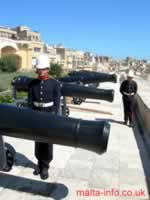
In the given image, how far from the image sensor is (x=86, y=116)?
10.0 meters

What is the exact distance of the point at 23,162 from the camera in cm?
518

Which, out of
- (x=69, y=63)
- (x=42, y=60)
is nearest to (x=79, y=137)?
(x=42, y=60)

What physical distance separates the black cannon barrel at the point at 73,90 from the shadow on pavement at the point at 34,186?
4565 millimetres

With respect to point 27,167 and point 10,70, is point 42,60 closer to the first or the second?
point 27,167

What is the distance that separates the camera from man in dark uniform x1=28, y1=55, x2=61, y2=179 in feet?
14.8

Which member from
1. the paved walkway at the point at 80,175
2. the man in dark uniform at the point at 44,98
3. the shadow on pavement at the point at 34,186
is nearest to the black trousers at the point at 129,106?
the paved walkway at the point at 80,175

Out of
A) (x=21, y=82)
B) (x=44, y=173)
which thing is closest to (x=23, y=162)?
→ (x=44, y=173)

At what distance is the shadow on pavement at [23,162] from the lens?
198 inches

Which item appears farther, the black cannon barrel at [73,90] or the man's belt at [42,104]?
the black cannon barrel at [73,90]

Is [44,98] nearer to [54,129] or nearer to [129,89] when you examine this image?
[54,129]

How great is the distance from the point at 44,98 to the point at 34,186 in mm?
1069

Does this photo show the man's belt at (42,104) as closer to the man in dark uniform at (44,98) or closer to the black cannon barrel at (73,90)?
the man in dark uniform at (44,98)

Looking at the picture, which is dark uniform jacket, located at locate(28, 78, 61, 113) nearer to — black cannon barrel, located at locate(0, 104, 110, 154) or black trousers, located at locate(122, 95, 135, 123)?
black cannon barrel, located at locate(0, 104, 110, 154)

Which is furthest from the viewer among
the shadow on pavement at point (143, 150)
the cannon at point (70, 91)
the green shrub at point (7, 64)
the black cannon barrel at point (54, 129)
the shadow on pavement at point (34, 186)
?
the green shrub at point (7, 64)
